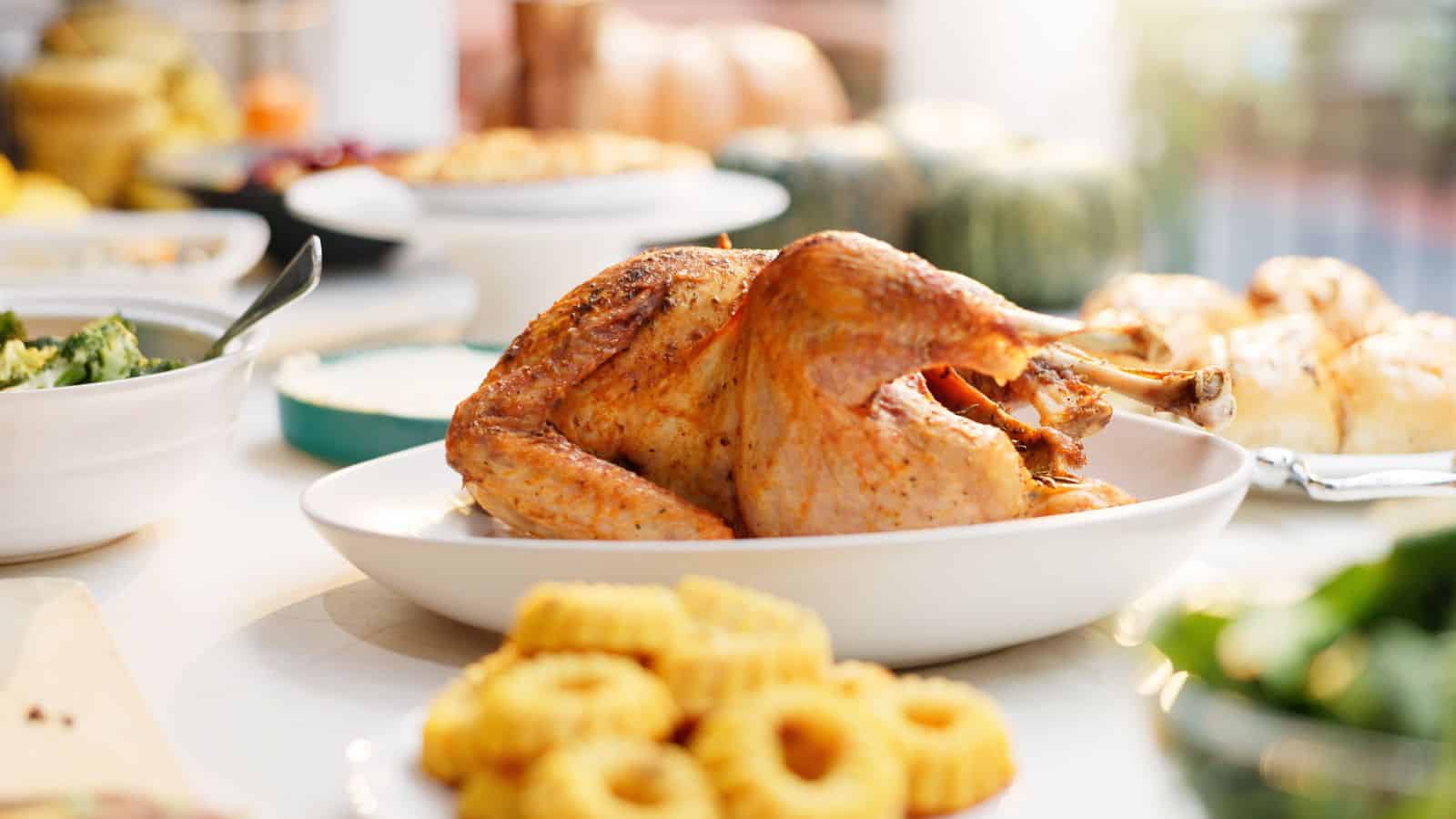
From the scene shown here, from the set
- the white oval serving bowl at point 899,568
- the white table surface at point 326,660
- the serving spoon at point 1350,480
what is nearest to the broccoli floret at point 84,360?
the white table surface at point 326,660

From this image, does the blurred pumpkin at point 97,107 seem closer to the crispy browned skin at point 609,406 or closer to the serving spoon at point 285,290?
the serving spoon at point 285,290

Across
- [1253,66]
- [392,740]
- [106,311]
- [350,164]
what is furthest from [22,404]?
[1253,66]

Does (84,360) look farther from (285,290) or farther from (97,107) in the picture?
(97,107)

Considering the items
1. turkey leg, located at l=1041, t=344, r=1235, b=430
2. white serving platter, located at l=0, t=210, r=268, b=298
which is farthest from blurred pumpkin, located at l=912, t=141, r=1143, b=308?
turkey leg, located at l=1041, t=344, r=1235, b=430

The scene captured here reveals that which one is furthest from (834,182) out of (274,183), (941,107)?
(274,183)

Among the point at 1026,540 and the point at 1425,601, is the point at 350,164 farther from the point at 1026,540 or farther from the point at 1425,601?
the point at 1425,601
